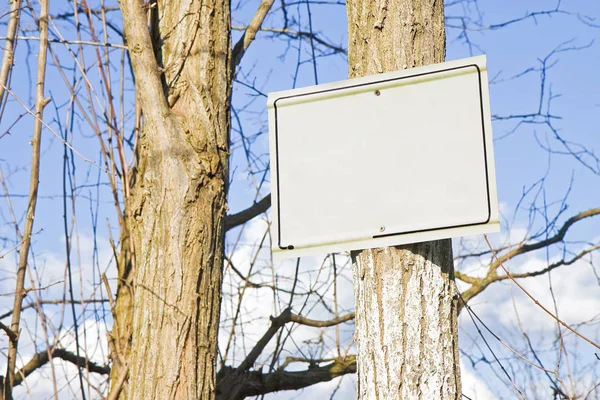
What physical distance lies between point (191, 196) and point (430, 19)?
1.29 meters

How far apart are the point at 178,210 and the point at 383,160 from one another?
1.42 meters

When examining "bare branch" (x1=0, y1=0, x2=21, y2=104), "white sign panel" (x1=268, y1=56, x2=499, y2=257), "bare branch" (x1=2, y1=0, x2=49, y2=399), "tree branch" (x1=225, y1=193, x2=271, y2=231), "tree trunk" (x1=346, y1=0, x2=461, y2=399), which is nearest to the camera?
"white sign panel" (x1=268, y1=56, x2=499, y2=257)

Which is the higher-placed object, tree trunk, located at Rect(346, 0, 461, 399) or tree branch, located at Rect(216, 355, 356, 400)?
tree trunk, located at Rect(346, 0, 461, 399)

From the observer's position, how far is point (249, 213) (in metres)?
3.84

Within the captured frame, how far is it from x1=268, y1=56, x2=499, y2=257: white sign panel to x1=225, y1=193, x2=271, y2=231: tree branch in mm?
2495

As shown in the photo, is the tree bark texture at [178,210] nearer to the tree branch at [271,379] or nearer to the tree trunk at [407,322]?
the tree branch at [271,379]

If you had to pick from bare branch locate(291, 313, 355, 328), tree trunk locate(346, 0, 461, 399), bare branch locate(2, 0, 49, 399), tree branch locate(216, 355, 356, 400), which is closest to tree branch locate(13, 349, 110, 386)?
tree branch locate(216, 355, 356, 400)

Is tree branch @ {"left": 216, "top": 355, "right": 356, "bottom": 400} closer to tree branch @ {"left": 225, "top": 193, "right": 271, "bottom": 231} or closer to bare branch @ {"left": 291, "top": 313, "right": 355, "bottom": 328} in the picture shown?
bare branch @ {"left": 291, "top": 313, "right": 355, "bottom": 328}

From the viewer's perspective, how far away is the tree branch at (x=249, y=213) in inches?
150

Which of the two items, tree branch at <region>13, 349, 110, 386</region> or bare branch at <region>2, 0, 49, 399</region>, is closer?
bare branch at <region>2, 0, 49, 399</region>

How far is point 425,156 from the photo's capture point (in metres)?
1.24

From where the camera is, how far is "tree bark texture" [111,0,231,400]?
247 cm

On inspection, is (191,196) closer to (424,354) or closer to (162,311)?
(162,311)

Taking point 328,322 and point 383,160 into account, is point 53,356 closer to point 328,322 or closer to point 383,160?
point 328,322
